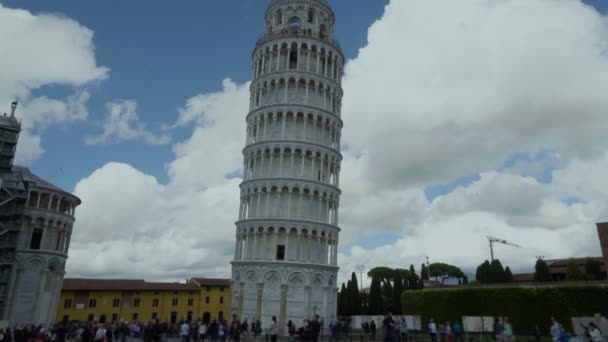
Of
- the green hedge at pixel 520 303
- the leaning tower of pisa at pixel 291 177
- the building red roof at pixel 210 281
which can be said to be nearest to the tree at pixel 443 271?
the building red roof at pixel 210 281

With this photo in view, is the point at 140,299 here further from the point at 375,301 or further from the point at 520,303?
the point at 520,303

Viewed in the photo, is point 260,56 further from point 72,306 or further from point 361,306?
point 72,306

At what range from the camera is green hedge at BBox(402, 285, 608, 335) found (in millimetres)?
34219

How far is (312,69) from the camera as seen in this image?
47.0m

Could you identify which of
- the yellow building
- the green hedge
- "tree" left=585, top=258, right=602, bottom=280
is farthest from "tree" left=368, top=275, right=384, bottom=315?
"tree" left=585, top=258, right=602, bottom=280

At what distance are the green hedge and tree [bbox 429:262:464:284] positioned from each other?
68.5 m

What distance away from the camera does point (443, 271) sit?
4323 inches

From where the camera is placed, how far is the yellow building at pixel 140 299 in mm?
68375

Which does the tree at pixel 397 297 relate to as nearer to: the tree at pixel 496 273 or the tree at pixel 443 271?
the tree at pixel 496 273

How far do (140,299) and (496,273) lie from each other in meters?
58.1

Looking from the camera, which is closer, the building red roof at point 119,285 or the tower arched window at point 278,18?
the tower arched window at point 278,18

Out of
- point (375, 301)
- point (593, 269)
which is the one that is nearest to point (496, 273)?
point (375, 301)

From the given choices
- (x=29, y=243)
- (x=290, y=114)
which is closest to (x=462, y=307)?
(x=290, y=114)

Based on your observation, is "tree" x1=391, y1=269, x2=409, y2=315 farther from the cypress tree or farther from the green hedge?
the green hedge
